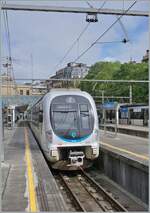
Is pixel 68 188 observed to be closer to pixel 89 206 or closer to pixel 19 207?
pixel 89 206

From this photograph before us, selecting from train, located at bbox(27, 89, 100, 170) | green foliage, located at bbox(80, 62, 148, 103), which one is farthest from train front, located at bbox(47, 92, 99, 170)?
green foliage, located at bbox(80, 62, 148, 103)

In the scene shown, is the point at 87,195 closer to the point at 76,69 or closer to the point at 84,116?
the point at 84,116

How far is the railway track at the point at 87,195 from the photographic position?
10227 millimetres

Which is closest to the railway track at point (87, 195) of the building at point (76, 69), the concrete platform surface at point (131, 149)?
the concrete platform surface at point (131, 149)

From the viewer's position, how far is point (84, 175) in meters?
14.9

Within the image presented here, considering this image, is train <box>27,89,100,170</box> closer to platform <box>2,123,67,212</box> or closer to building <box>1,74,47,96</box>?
platform <box>2,123,67,212</box>

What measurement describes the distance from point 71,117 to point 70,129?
0.50 metres

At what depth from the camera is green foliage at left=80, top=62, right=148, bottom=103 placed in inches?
1904

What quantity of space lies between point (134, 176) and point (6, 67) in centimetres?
3095

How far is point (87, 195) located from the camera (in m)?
11.9

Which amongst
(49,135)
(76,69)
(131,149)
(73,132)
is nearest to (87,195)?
(73,132)

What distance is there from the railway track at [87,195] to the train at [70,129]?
1.99 feet

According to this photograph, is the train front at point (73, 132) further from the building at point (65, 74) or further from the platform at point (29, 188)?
the building at point (65, 74)

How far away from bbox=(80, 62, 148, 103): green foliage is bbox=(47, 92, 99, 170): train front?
33045mm
